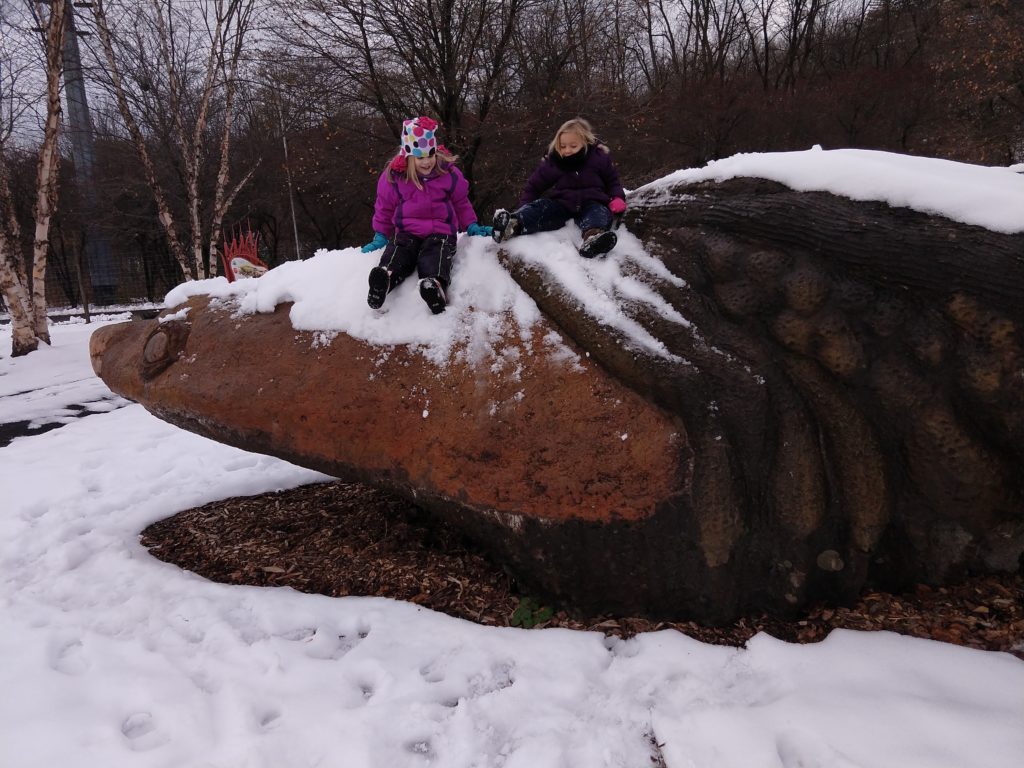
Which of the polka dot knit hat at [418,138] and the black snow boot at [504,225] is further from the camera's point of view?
the polka dot knit hat at [418,138]

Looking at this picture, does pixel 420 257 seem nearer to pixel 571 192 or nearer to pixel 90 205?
pixel 571 192

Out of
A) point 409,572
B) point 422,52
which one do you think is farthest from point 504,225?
point 422,52

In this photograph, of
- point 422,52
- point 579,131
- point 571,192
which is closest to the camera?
point 571,192

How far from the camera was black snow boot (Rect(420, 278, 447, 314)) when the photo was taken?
286 centimetres

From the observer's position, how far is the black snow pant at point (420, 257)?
300 centimetres

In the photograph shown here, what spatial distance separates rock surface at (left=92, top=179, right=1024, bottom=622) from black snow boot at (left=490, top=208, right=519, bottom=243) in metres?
0.35

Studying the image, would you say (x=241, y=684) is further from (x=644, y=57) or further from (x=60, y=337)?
(x=644, y=57)

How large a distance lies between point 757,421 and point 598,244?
1.02 m

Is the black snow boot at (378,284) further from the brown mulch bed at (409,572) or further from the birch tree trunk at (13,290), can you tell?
the birch tree trunk at (13,290)

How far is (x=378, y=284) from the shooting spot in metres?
2.96

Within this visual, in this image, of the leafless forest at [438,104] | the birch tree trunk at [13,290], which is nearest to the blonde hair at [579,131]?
the leafless forest at [438,104]

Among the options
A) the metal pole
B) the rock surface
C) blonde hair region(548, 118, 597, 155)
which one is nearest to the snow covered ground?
the rock surface

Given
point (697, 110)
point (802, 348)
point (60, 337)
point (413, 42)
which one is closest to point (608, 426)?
point (802, 348)

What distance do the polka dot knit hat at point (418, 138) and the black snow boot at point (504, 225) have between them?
2.01 feet
